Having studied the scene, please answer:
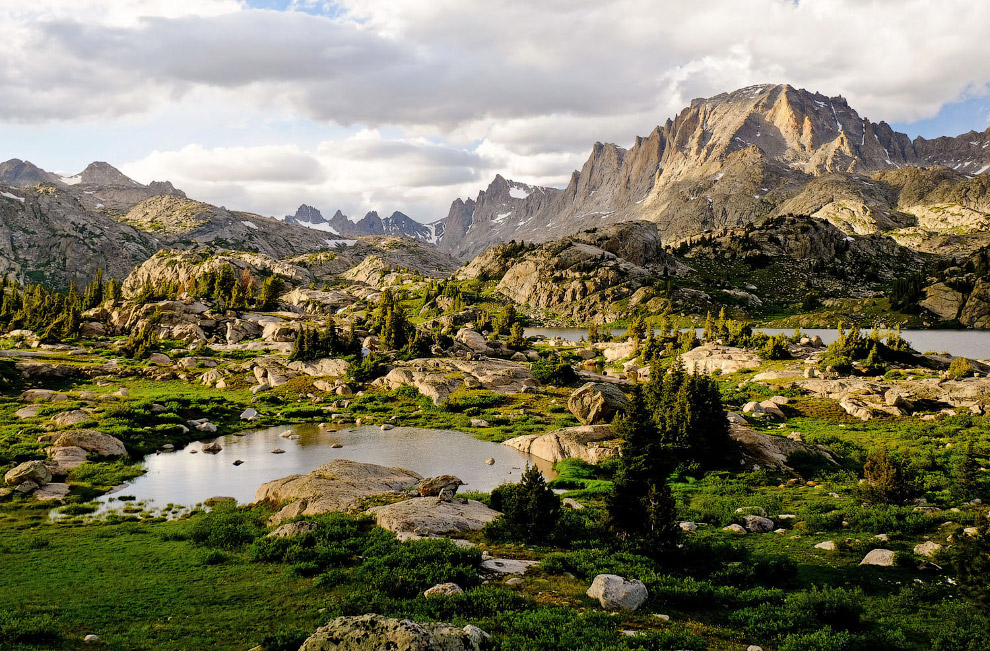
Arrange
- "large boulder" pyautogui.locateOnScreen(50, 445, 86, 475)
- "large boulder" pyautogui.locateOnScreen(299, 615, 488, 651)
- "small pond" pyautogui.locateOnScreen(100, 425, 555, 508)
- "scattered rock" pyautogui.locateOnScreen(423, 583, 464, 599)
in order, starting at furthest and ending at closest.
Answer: "large boulder" pyautogui.locateOnScreen(50, 445, 86, 475) → "small pond" pyautogui.locateOnScreen(100, 425, 555, 508) → "scattered rock" pyautogui.locateOnScreen(423, 583, 464, 599) → "large boulder" pyautogui.locateOnScreen(299, 615, 488, 651)

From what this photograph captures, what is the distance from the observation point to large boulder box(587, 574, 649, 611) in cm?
1844

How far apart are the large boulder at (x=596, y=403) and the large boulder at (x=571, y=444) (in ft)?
15.5

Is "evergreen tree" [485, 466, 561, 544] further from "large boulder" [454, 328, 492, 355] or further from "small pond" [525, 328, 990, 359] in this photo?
"small pond" [525, 328, 990, 359]

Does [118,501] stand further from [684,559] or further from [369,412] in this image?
[684,559]

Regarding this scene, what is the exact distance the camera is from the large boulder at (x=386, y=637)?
13.2 metres

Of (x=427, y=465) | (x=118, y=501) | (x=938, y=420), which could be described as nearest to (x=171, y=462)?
(x=118, y=501)

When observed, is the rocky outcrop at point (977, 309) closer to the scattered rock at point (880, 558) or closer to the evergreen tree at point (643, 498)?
the evergreen tree at point (643, 498)

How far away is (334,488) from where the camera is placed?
34625mm

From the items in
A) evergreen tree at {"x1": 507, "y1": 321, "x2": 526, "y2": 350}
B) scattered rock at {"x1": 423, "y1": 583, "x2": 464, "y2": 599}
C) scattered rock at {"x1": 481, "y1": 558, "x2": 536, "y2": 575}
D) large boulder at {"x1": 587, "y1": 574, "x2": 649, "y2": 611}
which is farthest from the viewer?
evergreen tree at {"x1": 507, "y1": 321, "x2": 526, "y2": 350}

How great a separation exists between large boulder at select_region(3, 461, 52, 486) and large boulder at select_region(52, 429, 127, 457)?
23.2ft

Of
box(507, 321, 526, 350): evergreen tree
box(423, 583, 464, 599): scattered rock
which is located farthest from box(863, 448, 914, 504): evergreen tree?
box(507, 321, 526, 350): evergreen tree

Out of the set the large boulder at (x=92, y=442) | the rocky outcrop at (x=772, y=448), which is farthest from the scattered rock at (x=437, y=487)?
the large boulder at (x=92, y=442)

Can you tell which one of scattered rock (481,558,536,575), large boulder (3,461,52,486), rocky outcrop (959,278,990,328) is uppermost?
rocky outcrop (959,278,990,328)

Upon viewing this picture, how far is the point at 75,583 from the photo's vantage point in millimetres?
21969
